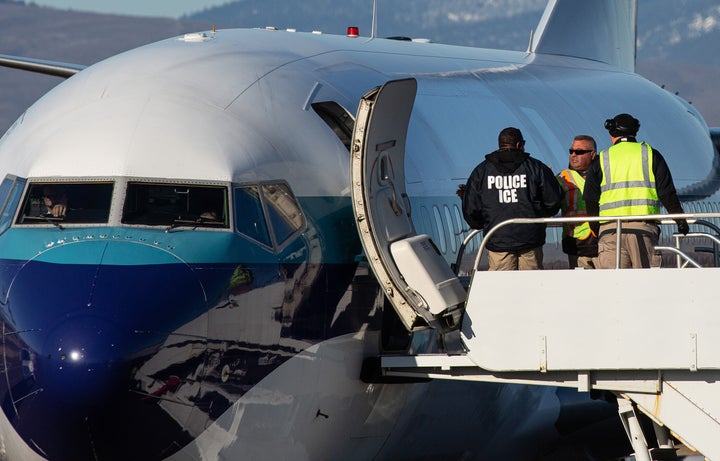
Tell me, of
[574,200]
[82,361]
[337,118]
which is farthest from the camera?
[574,200]

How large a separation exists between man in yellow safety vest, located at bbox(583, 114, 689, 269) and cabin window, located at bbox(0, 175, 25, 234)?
5.11 metres

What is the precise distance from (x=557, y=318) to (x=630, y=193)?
2.12 metres

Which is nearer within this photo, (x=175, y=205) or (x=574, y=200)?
(x=175, y=205)

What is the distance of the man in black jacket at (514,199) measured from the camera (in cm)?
1398

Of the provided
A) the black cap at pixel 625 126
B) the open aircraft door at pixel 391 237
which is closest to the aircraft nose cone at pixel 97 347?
the open aircraft door at pixel 391 237

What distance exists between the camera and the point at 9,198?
1288 centimetres

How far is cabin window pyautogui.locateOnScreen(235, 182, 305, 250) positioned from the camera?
12.4 metres

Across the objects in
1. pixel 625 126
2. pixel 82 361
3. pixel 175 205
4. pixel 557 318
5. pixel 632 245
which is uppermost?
pixel 625 126

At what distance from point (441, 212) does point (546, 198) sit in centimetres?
147

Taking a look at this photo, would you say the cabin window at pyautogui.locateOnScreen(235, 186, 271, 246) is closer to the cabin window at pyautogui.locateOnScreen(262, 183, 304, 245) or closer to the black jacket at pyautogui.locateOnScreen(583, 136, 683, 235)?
the cabin window at pyautogui.locateOnScreen(262, 183, 304, 245)

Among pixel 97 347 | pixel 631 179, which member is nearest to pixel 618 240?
pixel 631 179

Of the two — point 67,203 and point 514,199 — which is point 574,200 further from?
point 67,203

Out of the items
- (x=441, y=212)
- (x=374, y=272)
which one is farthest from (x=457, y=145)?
(x=374, y=272)

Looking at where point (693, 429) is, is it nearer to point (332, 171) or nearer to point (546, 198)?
point (546, 198)
